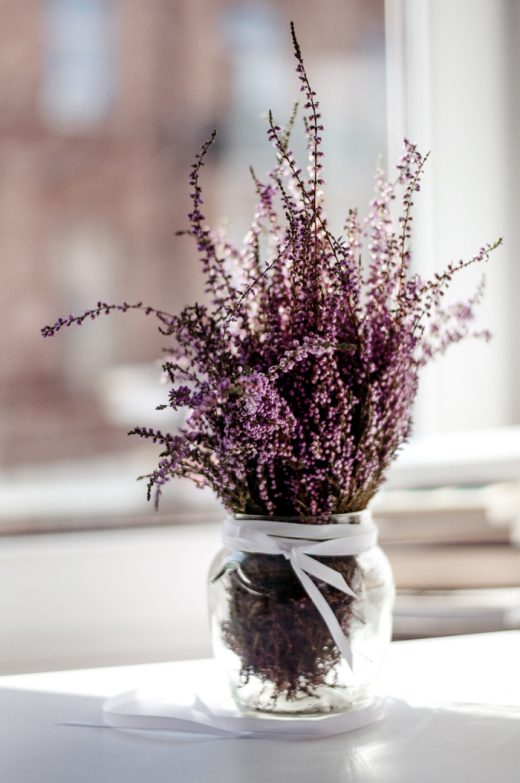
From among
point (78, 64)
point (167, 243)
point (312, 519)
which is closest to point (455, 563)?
point (312, 519)

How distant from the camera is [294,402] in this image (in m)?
0.79

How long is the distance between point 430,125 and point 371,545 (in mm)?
723

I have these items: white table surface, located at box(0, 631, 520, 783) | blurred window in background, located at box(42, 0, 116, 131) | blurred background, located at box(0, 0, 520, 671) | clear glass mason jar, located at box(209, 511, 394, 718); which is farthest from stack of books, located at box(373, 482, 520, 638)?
blurred window in background, located at box(42, 0, 116, 131)

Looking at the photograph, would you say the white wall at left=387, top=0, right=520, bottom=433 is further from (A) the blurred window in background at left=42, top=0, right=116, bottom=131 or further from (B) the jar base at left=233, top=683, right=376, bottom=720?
(B) the jar base at left=233, top=683, right=376, bottom=720

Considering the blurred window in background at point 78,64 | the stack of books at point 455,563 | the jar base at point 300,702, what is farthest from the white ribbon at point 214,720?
the blurred window in background at point 78,64

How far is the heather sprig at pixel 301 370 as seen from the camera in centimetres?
76

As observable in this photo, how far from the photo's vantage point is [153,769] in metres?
0.71

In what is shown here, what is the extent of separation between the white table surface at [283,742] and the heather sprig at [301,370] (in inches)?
8.1

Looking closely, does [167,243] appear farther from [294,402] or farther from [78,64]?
[294,402]

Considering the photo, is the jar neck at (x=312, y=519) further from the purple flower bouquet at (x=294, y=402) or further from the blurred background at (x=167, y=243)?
the blurred background at (x=167, y=243)

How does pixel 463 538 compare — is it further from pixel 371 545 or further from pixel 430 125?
pixel 430 125

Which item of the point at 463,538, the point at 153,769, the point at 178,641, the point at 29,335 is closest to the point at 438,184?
the point at 463,538

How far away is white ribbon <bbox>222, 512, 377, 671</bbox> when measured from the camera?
758mm

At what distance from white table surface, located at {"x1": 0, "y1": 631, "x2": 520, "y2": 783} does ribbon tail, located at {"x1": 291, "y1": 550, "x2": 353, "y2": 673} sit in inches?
3.3
